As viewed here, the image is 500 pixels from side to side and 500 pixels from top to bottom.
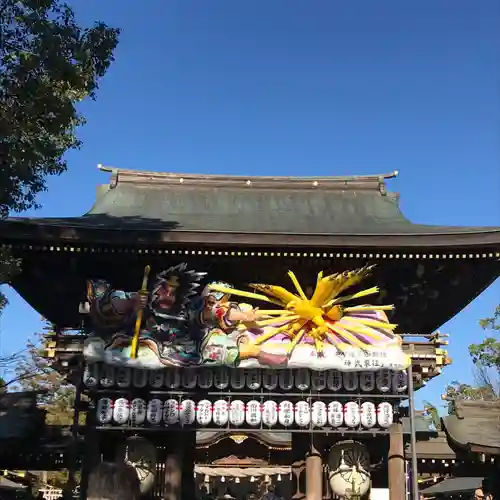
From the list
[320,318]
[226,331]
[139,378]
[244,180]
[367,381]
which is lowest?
[139,378]

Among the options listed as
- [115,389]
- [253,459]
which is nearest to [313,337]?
[115,389]

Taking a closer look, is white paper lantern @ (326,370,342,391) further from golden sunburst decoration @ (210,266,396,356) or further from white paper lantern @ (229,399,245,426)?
white paper lantern @ (229,399,245,426)

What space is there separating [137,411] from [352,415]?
127 inches

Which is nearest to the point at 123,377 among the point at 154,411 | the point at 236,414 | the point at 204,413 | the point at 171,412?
the point at 154,411

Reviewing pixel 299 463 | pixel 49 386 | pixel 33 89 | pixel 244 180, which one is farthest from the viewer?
pixel 49 386

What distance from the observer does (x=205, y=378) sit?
897 cm

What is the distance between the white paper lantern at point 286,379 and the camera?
9.00 metres

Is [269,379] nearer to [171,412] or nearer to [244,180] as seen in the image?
[171,412]

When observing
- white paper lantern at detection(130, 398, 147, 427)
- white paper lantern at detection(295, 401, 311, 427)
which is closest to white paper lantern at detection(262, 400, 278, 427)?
white paper lantern at detection(295, 401, 311, 427)

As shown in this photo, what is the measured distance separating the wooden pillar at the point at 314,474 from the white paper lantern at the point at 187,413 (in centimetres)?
191

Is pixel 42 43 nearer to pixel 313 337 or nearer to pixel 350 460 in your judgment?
pixel 313 337

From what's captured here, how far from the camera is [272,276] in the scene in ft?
31.2

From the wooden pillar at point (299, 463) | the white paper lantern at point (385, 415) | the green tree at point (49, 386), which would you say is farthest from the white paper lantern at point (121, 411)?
the green tree at point (49, 386)

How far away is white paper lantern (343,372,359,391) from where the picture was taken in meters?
9.00
